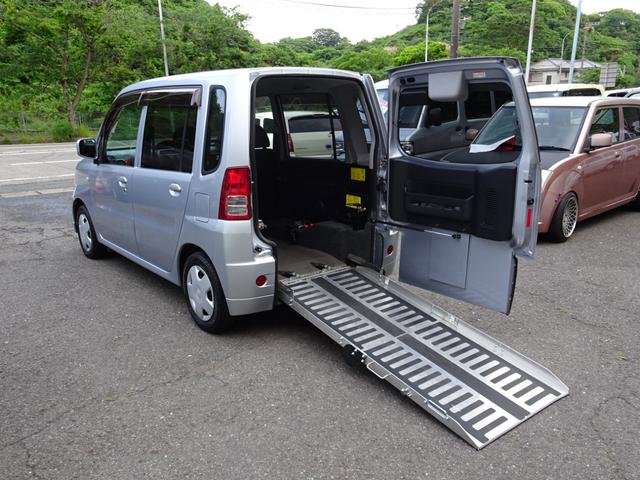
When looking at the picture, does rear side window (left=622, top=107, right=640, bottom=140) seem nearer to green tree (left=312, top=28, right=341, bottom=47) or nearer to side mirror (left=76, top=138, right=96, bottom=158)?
side mirror (left=76, top=138, right=96, bottom=158)

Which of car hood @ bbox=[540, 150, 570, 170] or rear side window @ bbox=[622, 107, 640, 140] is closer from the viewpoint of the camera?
car hood @ bbox=[540, 150, 570, 170]

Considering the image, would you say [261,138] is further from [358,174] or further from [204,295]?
[204,295]

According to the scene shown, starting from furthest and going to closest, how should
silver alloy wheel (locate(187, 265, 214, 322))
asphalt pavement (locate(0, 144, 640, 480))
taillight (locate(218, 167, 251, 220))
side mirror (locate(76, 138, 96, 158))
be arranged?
side mirror (locate(76, 138, 96, 158)) < silver alloy wheel (locate(187, 265, 214, 322)) < taillight (locate(218, 167, 251, 220)) < asphalt pavement (locate(0, 144, 640, 480))

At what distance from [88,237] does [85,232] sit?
91 millimetres

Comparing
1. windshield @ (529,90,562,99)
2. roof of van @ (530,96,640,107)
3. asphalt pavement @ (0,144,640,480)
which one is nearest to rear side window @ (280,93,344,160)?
asphalt pavement @ (0,144,640,480)

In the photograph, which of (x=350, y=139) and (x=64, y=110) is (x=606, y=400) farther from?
(x=64, y=110)

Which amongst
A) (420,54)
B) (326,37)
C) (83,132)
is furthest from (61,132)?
(326,37)

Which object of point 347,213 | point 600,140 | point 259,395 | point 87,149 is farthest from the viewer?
point 600,140

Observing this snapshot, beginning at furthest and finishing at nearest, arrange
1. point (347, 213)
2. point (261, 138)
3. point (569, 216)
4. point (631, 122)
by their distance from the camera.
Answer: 1. point (631, 122)
2. point (569, 216)
3. point (261, 138)
4. point (347, 213)

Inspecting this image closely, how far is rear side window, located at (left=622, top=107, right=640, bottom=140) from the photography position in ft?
25.1

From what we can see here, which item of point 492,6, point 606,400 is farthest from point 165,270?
point 492,6

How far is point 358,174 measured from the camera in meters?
4.63

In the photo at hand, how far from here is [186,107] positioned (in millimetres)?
4086

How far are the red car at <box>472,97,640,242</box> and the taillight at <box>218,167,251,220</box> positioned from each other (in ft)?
11.1
